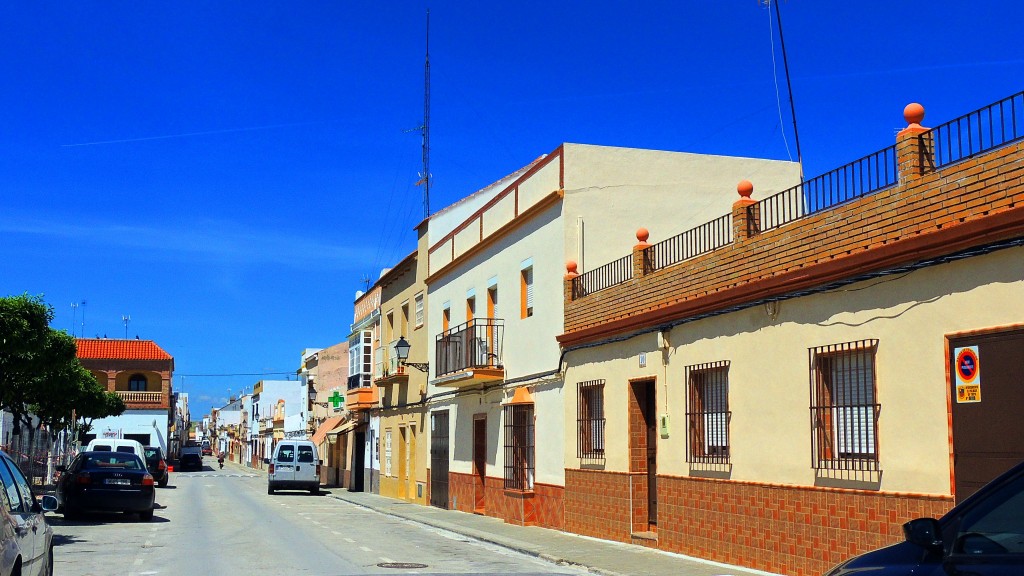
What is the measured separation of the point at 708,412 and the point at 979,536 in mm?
10003

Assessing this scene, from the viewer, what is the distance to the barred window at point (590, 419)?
18.7 metres

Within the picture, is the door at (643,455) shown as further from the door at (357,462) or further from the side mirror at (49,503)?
the door at (357,462)

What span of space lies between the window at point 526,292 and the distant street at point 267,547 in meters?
5.09

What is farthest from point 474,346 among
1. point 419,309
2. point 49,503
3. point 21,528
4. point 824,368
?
point 21,528

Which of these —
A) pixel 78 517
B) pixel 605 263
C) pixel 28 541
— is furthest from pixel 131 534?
pixel 28 541

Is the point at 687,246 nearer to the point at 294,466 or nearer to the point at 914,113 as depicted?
the point at 914,113

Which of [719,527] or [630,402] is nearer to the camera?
[719,527]

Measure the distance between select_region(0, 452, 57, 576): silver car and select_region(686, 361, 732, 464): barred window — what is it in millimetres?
8667

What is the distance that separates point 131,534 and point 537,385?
27.5 ft

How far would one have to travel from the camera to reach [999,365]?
375 inches

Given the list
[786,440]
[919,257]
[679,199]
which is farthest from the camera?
[679,199]

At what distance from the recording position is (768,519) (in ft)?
42.9

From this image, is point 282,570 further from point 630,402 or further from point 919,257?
point 919,257

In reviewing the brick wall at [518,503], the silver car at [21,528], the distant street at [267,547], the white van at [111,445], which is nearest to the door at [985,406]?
the distant street at [267,547]
